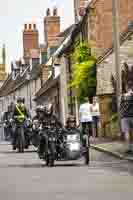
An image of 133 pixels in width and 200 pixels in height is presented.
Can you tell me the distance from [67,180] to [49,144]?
3.49 meters

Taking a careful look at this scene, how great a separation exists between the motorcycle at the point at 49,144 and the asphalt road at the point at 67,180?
253mm

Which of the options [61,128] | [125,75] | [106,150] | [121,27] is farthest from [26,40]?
[61,128]

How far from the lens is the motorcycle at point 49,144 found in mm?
17413

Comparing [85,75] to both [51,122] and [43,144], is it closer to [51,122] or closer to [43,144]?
[43,144]

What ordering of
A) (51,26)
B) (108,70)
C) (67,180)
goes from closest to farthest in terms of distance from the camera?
(67,180)
(108,70)
(51,26)

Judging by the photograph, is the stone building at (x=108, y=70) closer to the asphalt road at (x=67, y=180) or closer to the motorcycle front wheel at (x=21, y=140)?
the motorcycle front wheel at (x=21, y=140)

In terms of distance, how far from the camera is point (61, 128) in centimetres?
1762

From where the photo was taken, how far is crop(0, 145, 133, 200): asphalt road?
11703mm

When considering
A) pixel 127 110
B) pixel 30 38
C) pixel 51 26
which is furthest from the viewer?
pixel 30 38

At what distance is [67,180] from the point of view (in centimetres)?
1405

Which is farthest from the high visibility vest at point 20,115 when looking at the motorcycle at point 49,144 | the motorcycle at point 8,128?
the motorcycle at point 49,144

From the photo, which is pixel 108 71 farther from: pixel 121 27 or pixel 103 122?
pixel 121 27

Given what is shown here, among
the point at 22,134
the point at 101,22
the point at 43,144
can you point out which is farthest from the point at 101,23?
the point at 43,144

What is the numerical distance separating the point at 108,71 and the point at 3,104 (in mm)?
70795
